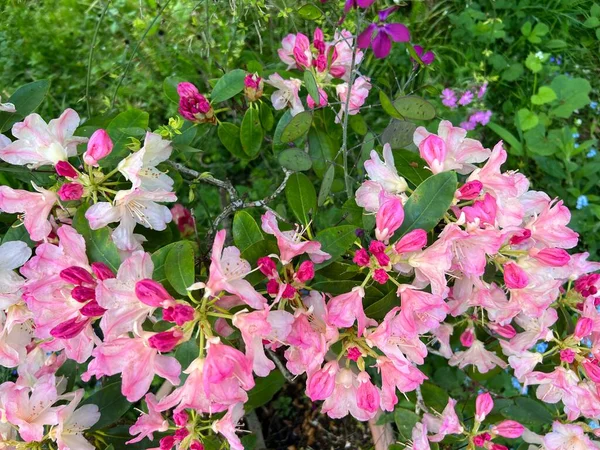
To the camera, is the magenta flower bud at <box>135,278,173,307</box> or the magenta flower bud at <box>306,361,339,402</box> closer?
the magenta flower bud at <box>135,278,173,307</box>

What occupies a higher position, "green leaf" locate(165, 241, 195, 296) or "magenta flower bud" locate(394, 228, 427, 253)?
"magenta flower bud" locate(394, 228, 427, 253)

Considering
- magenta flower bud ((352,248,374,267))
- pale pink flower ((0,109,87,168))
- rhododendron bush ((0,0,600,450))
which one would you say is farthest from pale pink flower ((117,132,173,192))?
magenta flower bud ((352,248,374,267))

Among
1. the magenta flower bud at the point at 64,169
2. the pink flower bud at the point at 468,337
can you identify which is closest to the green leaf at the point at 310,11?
the magenta flower bud at the point at 64,169

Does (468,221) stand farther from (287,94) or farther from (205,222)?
(205,222)

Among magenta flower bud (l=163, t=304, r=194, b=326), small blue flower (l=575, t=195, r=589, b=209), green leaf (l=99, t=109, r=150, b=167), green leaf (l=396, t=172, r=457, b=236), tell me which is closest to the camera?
magenta flower bud (l=163, t=304, r=194, b=326)

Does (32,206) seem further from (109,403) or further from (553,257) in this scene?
(553,257)

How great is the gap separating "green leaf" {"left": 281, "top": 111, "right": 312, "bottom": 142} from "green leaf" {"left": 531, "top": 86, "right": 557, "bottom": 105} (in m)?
1.53

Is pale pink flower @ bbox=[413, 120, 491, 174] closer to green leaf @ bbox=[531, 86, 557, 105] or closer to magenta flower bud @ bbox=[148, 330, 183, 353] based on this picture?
magenta flower bud @ bbox=[148, 330, 183, 353]

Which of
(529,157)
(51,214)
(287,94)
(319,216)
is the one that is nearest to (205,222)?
(319,216)

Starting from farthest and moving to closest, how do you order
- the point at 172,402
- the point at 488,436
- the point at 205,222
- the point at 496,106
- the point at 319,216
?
1. the point at 496,106
2. the point at 205,222
3. the point at 319,216
4. the point at 488,436
5. the point at 172,402

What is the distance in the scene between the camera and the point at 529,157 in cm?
236

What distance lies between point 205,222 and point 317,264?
1352 mm

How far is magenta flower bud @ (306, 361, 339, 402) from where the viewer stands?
0.93 m

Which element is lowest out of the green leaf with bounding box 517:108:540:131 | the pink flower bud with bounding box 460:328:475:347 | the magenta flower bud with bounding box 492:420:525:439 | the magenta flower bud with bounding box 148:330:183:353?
the magenta flower bud with bounding box 492:420:525:439
